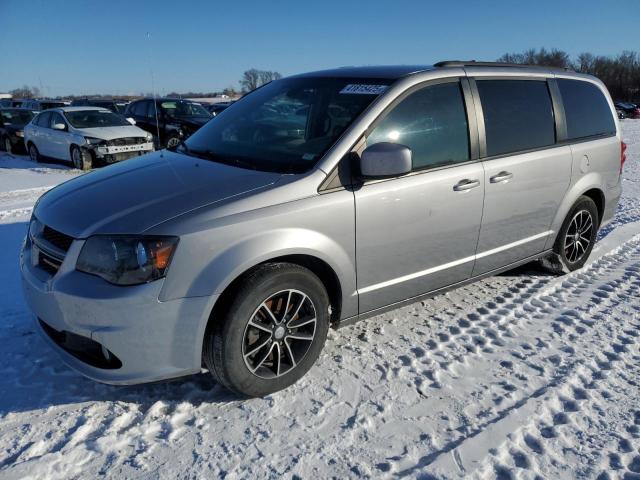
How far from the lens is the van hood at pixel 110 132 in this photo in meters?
11.7

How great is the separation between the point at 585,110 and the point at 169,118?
1227 cm

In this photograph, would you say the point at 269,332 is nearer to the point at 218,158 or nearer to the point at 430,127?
the point at 218,158

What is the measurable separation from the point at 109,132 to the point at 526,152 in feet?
33.9

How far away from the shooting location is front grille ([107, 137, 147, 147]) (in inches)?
460

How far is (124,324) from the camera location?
2.51 meters

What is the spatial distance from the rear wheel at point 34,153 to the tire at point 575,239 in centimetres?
1303

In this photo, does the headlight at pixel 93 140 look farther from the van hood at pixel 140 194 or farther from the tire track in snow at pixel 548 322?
the tire track in snow at pixel 548 322

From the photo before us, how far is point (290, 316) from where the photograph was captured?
2955 millimetres

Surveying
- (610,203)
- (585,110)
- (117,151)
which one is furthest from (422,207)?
(117,151)

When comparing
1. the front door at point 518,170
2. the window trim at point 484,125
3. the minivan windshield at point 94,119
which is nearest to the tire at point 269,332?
the front door at point 518,170

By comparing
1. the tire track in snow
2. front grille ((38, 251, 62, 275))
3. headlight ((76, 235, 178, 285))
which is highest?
headlight ((76, 235, 178, 285))

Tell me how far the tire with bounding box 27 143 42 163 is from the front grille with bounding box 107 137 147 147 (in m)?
3.10

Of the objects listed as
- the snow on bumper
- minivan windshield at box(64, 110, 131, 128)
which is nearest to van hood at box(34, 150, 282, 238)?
the snow on bumper

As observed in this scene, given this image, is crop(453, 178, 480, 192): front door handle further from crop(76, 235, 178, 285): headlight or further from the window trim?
crop(76, 235, 178, 285): headlight
